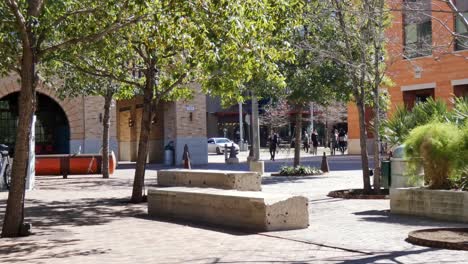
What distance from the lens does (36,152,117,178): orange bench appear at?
26.0 metres

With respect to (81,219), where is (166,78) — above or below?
above

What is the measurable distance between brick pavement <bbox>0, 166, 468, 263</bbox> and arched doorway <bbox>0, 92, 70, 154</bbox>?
2052 cm

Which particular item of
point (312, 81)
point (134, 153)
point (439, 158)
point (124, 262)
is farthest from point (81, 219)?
point (134, 153)

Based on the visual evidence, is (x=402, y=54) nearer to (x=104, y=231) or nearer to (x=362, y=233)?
(x=362, y=233)

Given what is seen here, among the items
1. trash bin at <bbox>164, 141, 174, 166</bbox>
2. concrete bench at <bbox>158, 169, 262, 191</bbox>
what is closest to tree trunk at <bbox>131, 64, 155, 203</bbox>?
concrete bench at <bbox>158, 169, 262, 191</bbox>

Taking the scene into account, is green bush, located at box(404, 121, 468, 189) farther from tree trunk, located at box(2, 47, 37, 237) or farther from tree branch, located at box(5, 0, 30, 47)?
tree branch, located at box(5, 0, 30, 47)

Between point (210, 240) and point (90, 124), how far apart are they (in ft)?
75.2

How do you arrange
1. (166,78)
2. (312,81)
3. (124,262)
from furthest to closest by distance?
(312,81)
(166,78)
(124,262)

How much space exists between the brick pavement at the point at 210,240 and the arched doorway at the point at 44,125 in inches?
808

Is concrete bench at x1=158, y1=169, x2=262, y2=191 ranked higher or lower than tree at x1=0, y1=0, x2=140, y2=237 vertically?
lower

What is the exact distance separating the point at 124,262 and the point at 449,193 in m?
5.67

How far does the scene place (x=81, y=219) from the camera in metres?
12.1

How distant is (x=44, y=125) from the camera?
34812 millimetres

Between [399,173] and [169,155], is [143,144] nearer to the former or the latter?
[399,173]
